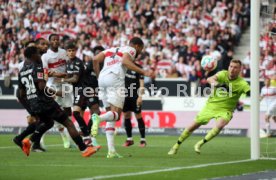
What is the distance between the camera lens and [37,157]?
17.0 meters

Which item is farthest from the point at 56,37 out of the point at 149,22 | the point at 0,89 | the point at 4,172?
the point at 149,22

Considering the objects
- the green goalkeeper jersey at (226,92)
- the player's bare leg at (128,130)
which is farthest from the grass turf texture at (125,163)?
the green goalkeeper jersey at (226,92)

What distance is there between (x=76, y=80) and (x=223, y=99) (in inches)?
160

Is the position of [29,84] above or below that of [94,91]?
above

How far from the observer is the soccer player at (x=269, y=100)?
26772mm

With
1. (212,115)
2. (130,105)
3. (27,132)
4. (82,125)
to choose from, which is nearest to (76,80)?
(82,125)

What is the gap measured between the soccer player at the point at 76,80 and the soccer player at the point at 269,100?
7755mm

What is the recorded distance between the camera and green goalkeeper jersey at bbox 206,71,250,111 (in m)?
17.8

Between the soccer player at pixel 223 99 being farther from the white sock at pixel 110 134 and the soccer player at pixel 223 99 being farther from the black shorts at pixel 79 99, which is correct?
the black shorts at pixel 79 99


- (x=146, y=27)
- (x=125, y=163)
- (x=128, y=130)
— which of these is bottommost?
(x=125, y=163)

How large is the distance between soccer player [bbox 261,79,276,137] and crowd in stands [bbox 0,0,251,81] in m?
3.42

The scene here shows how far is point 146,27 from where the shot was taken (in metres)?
36.8

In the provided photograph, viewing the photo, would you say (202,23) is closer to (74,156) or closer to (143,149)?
(143,149)

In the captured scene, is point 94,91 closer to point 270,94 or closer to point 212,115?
point 212,115
